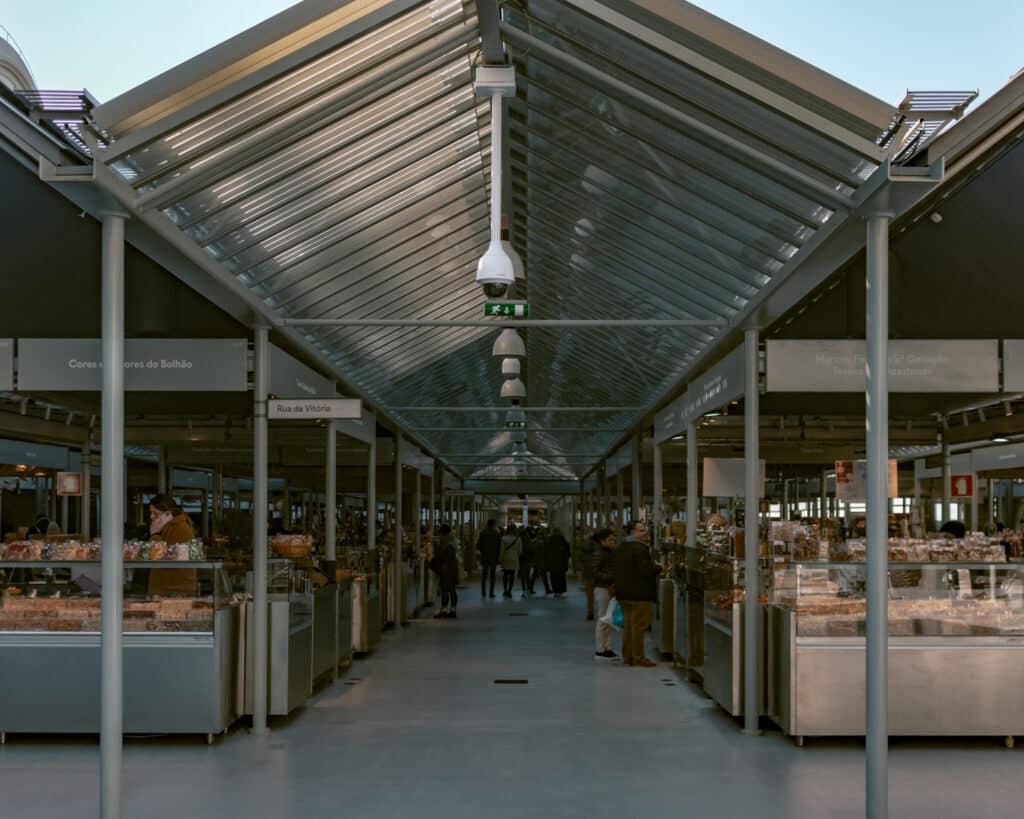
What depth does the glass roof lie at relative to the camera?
590 centimetres

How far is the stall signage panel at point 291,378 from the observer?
928cm

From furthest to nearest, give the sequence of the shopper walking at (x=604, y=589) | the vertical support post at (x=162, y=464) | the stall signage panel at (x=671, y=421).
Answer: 1. the vertical support post at (x=162, y=464)
2. the shopper walking at (x=604, y=589)
3. the stall signage panel at (x=671, y=421)

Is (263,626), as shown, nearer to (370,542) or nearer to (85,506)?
(370,542)

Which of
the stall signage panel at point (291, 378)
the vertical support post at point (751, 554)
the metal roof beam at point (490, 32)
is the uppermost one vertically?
the metal roof beam at point (490, 32)

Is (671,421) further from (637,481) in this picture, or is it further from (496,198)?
(496,198)

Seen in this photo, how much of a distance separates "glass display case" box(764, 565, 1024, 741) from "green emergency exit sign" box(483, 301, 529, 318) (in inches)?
101

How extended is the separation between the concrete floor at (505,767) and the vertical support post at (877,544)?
857 mm

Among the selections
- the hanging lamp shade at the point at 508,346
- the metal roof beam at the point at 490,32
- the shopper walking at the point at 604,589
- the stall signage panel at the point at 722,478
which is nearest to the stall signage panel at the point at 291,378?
the hanging lamp shade at the point at 508,346

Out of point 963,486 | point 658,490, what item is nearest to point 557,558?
point 658,490

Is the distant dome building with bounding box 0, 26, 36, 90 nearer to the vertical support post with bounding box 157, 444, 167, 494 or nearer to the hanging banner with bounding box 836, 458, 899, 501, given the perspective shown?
the vertical support post with bounding box 157, 444, 167, 494

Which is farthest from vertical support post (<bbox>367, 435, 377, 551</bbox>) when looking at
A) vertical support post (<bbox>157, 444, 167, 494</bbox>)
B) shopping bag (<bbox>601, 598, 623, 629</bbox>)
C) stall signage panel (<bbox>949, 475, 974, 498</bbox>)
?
stall signage panel (<bbox>949, 475, 974, 498</bbox>)

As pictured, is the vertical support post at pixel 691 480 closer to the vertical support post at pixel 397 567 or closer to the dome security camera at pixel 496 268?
the vertical support post at pixel 397 567

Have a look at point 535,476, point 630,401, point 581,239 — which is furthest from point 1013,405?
point 535,476

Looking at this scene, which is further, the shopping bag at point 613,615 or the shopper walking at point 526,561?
the shopper walking at point 526,561
